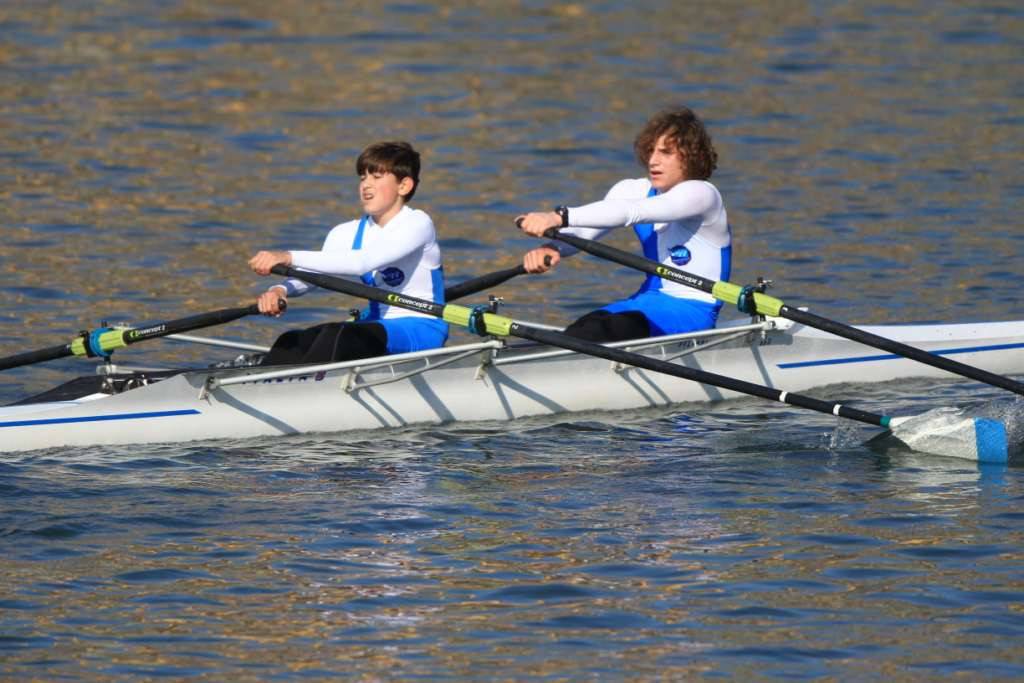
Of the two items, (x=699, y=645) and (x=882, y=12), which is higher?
(x=882, y=12)

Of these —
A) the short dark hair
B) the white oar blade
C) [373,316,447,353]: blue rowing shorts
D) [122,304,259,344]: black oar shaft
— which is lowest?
the white oar blade

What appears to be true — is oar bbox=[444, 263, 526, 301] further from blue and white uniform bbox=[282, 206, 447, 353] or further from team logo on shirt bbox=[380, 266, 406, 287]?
team logo on shirt bbox=[380, 266, 406, 287]

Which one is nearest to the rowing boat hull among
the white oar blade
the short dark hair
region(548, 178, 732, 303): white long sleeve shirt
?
region(548, 178, 732, 303): white long sleeve shirt

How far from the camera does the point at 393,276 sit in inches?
437

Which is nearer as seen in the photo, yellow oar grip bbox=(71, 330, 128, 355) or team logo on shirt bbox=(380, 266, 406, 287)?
yellow oar grip bbox=(71, 330, 128, 355)

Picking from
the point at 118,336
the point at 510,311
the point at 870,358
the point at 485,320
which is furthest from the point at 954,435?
the point at 510,311

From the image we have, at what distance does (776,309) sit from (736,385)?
2.50 ft

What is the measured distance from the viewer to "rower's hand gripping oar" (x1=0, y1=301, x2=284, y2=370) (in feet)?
35.1

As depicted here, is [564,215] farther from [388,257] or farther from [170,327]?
[170,327]

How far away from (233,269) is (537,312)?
2856 mm

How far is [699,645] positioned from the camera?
26.3 feet

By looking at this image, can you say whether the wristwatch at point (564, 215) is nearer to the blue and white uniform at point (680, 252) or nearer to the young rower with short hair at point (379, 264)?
the blue and white uniform at point (680, 252)

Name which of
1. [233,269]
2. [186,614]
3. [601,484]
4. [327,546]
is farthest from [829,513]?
[233,269]

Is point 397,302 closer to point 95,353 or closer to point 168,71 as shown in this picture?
point 95,353
